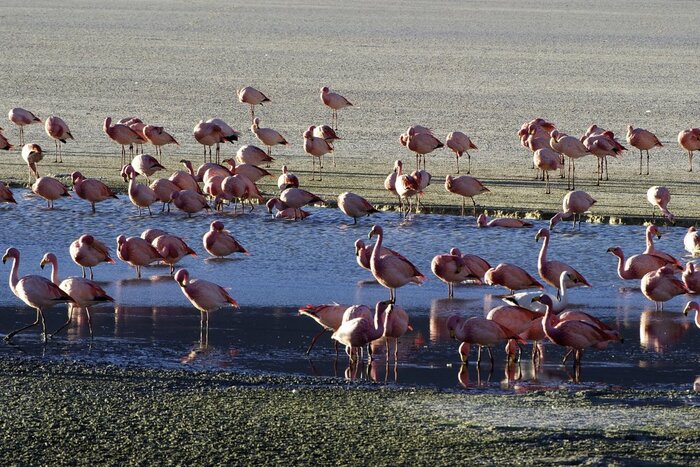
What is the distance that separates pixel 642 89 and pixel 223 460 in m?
22.7

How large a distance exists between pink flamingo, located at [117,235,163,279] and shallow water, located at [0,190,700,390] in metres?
0.20

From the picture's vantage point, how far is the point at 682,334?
32.6 feet

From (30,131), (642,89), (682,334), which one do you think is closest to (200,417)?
(682,334)

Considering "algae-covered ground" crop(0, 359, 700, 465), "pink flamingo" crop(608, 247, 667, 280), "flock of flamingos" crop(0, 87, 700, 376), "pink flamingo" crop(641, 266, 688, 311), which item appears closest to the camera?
"algae-covered ground" crop(0, 359, 700, 465)

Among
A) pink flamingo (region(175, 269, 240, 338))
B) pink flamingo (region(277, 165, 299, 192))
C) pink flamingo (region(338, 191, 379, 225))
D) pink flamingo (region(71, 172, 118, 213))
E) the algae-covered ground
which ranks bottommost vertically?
the algae-covered ground

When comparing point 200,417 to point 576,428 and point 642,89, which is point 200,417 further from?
point 642,89

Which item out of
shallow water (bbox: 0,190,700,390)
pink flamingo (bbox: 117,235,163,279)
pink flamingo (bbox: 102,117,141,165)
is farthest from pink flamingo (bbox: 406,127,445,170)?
pink flamingo (bbox: 117,235,163,279)

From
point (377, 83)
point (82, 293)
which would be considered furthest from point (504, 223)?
point (377, 83)

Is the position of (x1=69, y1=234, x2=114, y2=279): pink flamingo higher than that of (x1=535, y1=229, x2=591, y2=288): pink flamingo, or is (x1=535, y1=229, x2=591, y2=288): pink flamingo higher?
(x1=69, y1=234, x2=114, y2=279): pink flamingo

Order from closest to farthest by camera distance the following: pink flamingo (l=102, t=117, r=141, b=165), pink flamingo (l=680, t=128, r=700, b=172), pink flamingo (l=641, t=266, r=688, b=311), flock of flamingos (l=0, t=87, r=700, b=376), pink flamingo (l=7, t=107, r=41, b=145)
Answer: flock of flamingos (l=0, t=87, r=700, b=376) < pink flamingo (l=641, t=266, r=688, b=311) < pink flamingo (l=680, t=128, r=700, b=172) < pink flamingo (l=102, t=117, r=141, b=165) < pink flamingo (l=7, t=107, r=41, b=145)

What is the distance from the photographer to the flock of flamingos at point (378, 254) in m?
8.92

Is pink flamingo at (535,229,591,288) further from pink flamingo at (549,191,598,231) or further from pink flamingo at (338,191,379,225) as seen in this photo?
pink flamingo at (338,191,379,225)

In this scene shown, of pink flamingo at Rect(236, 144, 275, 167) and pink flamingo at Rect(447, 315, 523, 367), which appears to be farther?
pink flamingo at Rect(236, 144, 275, 167)

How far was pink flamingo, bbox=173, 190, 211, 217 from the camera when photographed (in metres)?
14.1
